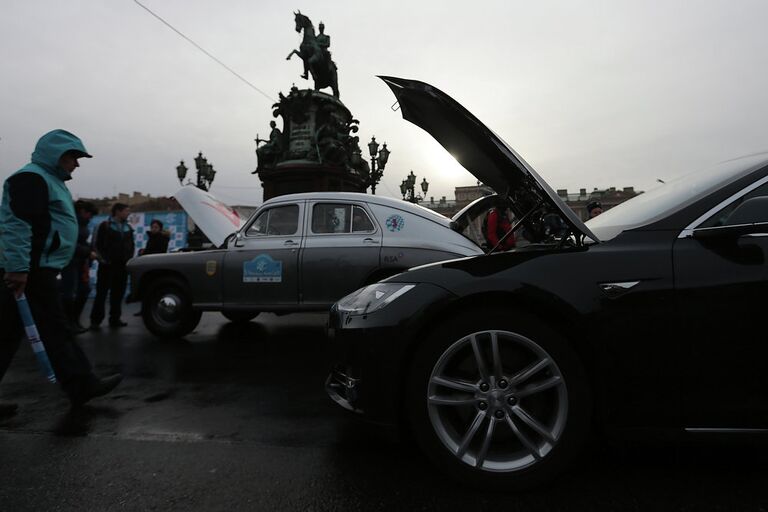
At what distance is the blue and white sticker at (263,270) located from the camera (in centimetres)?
533

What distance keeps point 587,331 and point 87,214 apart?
Answer: 746 centimetres

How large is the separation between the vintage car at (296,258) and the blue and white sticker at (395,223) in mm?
11

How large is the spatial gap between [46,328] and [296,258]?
2.59 m

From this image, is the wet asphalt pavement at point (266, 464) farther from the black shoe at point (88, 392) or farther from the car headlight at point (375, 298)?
the car headlight at point (375, 298)

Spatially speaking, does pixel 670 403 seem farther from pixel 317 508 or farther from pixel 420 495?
pixel 317 508

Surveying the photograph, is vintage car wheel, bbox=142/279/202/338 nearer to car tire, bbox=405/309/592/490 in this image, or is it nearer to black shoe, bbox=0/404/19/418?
black shoe, bbox=0/404/19/418

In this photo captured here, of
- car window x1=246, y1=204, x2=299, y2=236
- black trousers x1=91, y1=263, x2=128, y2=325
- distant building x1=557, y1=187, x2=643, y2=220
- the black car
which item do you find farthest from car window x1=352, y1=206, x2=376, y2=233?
distant building x1=557, y1=187, x2=643, y2=220

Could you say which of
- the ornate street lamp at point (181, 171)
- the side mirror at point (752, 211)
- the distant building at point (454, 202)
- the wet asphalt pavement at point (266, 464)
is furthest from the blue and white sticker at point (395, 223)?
the distant building at point (454, 202)

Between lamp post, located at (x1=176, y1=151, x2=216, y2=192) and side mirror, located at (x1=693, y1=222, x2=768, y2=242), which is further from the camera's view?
lamp post, located at (x1=176, y1=151, x2=216, y2=192)

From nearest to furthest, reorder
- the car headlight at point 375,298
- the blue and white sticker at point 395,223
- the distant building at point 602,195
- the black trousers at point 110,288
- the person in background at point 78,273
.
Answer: the car headlight at point 375,298
the blue and white sticker at point 395,223
the person in background at point 78,273
the black trousers at point 110,288
the distant building at point 602,195

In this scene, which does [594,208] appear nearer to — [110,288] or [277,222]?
[277,222]

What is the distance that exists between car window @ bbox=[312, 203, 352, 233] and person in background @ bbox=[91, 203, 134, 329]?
380 cm

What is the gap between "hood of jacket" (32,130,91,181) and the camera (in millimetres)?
3113

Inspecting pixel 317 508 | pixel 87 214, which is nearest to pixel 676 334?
pixel 317 508
